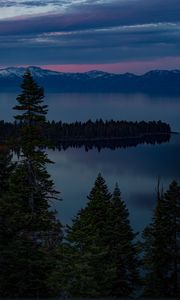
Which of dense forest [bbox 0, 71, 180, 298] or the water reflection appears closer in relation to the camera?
dense forest [bbox 0, 71, 180, 298]

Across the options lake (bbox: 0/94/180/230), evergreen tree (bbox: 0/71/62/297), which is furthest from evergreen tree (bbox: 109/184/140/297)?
lake (bbox: 0/94/180/230)

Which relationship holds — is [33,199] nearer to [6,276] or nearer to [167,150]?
[6,276]

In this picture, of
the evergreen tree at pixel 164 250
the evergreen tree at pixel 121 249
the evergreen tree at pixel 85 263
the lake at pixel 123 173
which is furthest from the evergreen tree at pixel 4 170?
the lake at pixel 123 173

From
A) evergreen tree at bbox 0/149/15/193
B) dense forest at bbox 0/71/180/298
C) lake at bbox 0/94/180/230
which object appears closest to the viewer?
dense forest at bbox 0/71/180/298

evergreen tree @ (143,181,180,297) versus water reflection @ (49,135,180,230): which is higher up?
water reflection @ (49,135,180,230)

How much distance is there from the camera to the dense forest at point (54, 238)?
1898 centimetres

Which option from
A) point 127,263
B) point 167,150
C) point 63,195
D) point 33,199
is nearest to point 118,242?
point 127,263

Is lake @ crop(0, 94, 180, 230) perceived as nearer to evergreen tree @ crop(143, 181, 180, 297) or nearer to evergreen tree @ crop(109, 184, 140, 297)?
evergreen tree @ crop(143, 181, 180, 297)

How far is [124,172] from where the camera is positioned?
381 ft

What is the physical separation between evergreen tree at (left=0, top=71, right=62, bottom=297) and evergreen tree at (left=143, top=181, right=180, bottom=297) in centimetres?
673

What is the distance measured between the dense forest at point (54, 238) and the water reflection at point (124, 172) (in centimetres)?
3023

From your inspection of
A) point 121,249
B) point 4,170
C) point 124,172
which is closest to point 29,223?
point 4,170

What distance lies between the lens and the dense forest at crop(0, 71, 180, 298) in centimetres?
1898

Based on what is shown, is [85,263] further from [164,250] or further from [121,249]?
[164,250]
